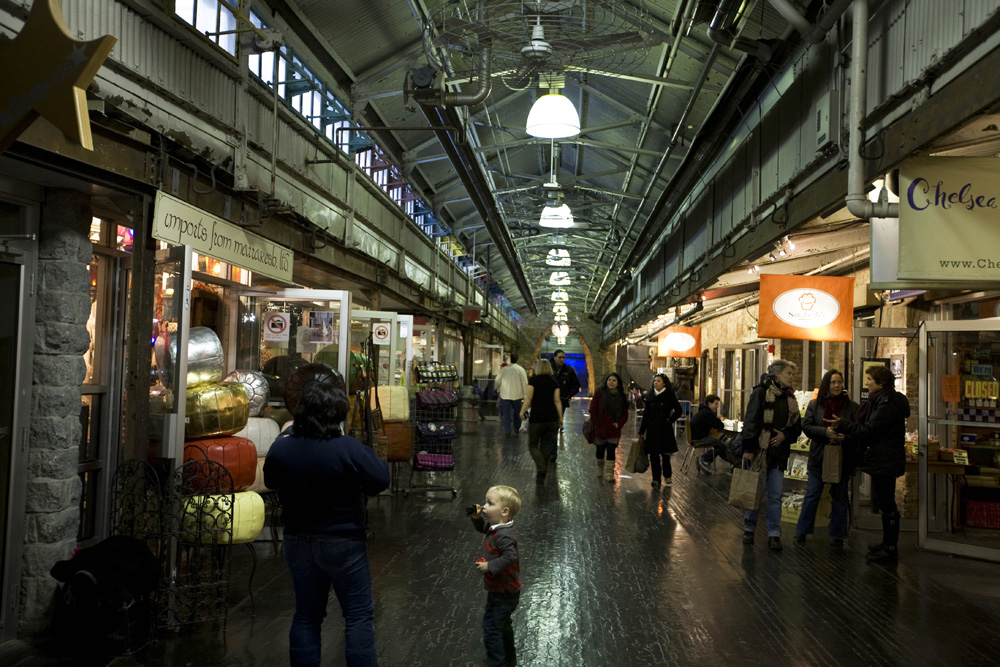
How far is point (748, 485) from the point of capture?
24.9 ft

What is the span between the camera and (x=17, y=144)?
160 inches

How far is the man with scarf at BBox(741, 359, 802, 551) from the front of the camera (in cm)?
755

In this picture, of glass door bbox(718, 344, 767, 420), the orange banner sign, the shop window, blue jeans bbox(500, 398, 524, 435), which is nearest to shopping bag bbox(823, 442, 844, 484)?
the shop window

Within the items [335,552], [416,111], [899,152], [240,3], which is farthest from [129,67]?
[416,111]

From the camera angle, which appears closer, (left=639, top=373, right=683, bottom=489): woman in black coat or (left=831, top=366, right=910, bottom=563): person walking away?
(left=831, top=366, right=910, bottom=563): person walking away

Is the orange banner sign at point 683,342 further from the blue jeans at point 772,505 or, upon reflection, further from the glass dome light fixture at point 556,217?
the blue jeans at point 772,505

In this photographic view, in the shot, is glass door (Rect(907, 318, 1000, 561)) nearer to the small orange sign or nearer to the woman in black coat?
the small orange sign

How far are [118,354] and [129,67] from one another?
190 centimetres

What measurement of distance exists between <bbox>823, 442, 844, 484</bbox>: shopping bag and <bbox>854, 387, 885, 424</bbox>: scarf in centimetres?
31

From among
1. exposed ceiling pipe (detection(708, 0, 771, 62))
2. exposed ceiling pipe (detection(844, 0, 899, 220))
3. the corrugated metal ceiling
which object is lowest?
exposed ceiling pipe (detection(844, 0, 899, 220))

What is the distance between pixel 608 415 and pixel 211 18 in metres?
7.14

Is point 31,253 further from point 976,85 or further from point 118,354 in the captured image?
point 976,85

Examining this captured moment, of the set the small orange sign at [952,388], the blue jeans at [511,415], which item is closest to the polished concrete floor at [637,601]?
the small orange sign at [952,388]

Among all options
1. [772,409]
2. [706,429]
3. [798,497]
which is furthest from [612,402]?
[772,409]
